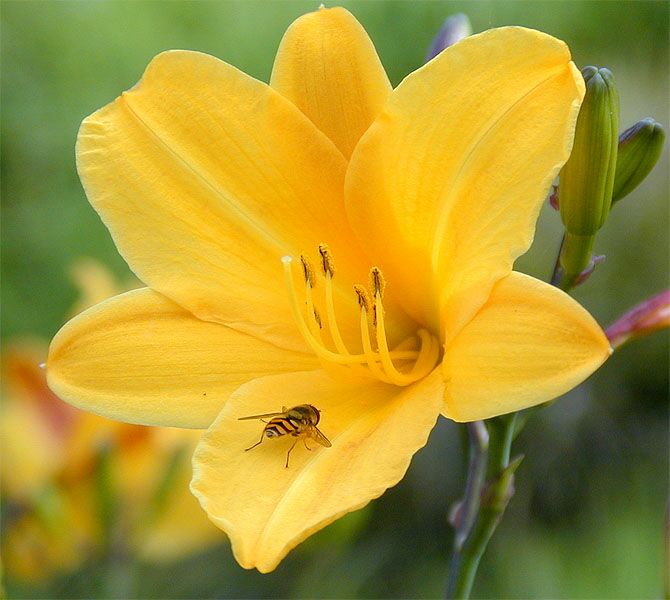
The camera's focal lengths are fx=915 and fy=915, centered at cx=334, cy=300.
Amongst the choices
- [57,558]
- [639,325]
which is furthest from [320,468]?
[57,558]

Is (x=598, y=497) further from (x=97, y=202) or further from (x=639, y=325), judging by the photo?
(x=97, y=202)

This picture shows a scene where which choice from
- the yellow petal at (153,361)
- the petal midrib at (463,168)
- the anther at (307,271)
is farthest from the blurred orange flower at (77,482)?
the petal midrib at (463,168)

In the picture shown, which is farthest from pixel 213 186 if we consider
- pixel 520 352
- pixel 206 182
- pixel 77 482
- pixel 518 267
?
pixel 518 267

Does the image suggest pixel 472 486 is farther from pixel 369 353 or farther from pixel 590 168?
pixel 590 168

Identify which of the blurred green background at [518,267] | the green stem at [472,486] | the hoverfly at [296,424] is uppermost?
the hoverfly at [296,424]

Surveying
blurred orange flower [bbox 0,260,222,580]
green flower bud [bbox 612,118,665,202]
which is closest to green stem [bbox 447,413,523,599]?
green flower bud [bbox 612,118,665,202]

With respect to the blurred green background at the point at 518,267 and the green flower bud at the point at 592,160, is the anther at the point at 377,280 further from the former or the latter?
the blurred green background at the point at 518,267
